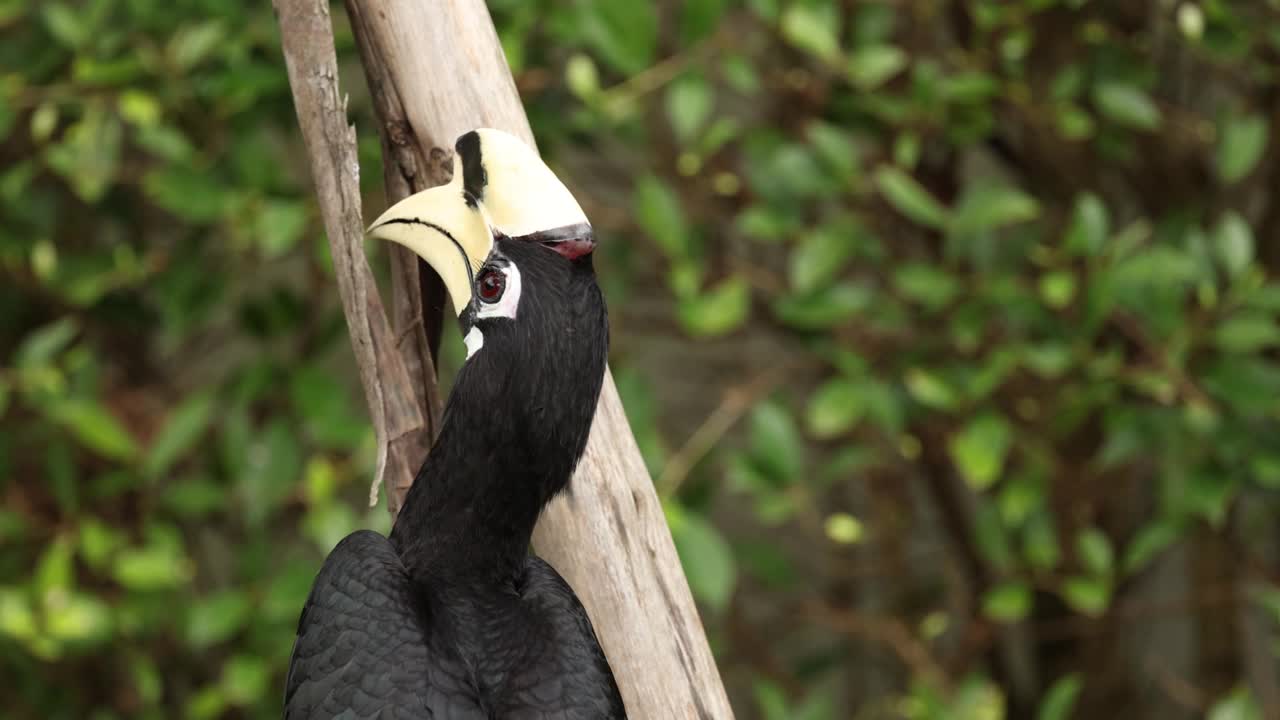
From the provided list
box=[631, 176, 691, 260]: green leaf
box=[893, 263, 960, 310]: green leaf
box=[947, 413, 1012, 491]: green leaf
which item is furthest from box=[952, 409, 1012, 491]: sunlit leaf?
box=[631, 176, 691, 260]: green leaf

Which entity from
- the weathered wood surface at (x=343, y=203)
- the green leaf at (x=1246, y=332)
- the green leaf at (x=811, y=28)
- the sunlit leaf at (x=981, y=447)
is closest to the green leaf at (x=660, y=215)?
the green leaf at (x=811, y=28)

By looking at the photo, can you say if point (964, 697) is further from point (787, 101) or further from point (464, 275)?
point (464, 275)

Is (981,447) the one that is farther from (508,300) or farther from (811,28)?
(508,300)

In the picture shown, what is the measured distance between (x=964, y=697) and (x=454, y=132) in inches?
41.3

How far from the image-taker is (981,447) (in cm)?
137

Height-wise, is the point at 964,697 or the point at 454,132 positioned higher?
the point at 454,132

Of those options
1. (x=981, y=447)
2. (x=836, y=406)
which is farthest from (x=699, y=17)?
(x=981, y=447)

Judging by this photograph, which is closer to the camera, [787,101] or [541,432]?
[541,432]

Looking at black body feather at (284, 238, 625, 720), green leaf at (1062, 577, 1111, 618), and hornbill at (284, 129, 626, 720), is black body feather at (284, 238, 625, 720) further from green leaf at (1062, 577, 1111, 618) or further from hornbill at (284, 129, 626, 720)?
green leaf at (1062, 577, 1111, 618)

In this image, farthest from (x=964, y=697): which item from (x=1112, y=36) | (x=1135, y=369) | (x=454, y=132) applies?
(x=454, y=132)

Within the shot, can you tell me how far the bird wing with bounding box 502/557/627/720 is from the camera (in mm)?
604

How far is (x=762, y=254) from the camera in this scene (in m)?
1.96

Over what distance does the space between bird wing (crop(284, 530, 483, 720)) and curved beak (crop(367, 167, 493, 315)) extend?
132 millimetres

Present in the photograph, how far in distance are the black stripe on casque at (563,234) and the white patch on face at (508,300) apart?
16 mm
